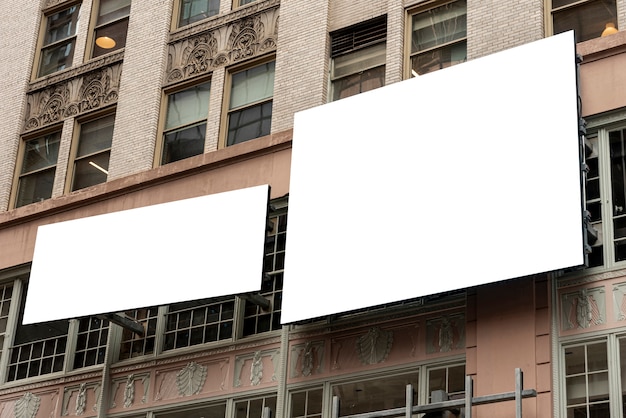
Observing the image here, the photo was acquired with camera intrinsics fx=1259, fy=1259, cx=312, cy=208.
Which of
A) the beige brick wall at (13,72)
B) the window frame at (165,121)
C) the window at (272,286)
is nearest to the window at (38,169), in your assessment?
the beige brick wall at (13,72)

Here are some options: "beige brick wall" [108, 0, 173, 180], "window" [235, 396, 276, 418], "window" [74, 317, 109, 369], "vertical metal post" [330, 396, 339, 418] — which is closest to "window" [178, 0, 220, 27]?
"beige brick wall" [108, 0, 173, 180]

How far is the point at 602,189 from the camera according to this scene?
62.9 feet

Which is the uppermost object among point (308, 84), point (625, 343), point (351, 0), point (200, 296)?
point (351, 0)

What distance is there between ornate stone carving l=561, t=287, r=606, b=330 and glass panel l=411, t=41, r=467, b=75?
5.61 metres

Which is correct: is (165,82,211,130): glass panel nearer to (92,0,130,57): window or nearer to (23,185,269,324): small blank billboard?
(92,0,130,57): window

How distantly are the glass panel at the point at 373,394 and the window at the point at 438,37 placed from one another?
5.97 meters

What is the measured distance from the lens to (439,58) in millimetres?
22828

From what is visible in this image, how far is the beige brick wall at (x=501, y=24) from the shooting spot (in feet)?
69.8

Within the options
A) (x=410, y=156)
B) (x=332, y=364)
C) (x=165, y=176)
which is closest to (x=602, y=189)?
(x=410, y=156)

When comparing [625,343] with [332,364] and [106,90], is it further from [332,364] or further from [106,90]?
[106,90]

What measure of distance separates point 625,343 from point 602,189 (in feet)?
8.32

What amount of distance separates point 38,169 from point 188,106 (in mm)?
4256

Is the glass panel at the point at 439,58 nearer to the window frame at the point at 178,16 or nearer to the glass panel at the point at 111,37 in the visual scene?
the window frame at the point at 178,16

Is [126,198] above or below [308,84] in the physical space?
below
